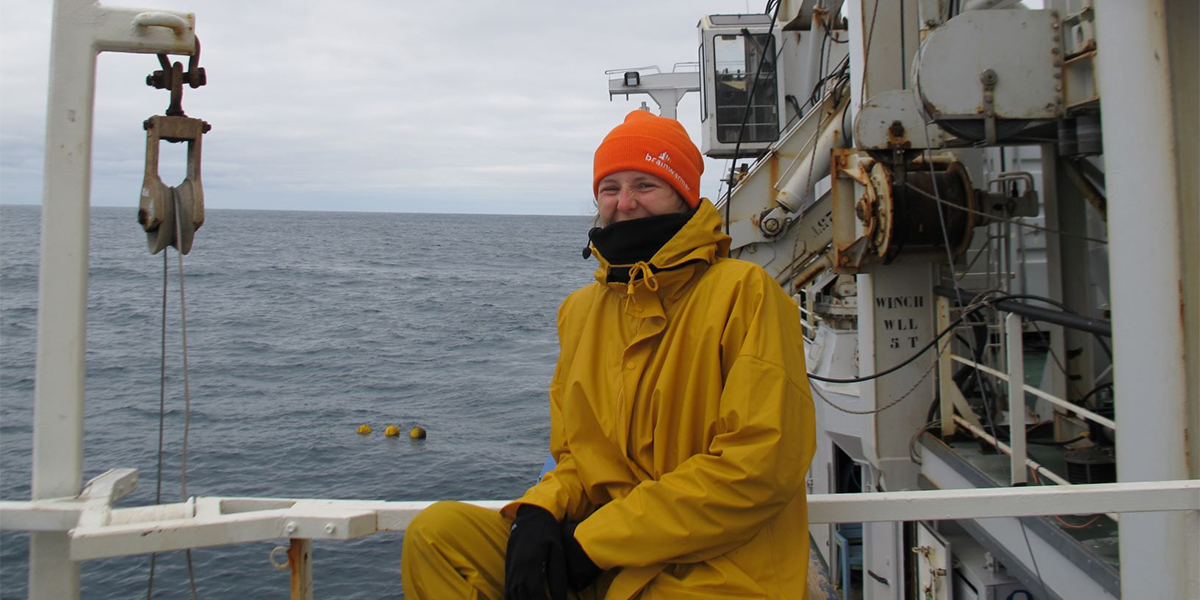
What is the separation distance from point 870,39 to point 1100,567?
126 inches

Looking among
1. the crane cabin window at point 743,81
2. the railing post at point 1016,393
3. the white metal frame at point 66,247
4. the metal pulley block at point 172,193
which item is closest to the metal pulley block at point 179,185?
the metal pulley block at point 172,193

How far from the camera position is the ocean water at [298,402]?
12.9 metres

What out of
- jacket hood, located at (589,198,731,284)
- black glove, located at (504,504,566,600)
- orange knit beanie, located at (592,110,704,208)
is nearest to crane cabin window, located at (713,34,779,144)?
orange knit beanie, located at (592,110,704,208)

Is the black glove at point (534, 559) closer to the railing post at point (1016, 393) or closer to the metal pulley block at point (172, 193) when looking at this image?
the metal pulley block at point (172, 193)

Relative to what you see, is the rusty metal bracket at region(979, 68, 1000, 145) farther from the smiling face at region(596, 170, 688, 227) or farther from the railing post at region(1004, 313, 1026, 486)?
the smiling face at region(596, 170, 688, 227)

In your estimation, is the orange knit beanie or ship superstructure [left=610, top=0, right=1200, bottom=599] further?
ship superstructure [left=610, top=0, right=1200, bottom=599]

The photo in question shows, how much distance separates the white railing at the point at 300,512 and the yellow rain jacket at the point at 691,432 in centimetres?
24

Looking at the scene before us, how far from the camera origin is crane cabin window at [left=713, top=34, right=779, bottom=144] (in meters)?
11.6

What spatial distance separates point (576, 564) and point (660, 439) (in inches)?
13.4

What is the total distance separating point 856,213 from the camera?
5246 mm

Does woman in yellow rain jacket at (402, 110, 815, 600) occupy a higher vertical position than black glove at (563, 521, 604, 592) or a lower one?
higher

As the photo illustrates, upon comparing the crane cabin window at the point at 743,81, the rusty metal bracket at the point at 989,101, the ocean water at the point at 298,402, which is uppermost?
the crane cabin window at the point at 743,81

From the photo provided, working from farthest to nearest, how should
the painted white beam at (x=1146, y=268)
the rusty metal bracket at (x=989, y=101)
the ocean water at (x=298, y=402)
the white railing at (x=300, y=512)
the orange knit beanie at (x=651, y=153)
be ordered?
the ocean water at (x=298, y=402) < the rusty metal bracket at (x=989, y=101) < the painted white beam at (x=1146, y=268) < the orange knit beanie at (x=651, y=153) < the white railing at (x=300, y=512)

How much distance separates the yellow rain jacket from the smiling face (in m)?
0.12
